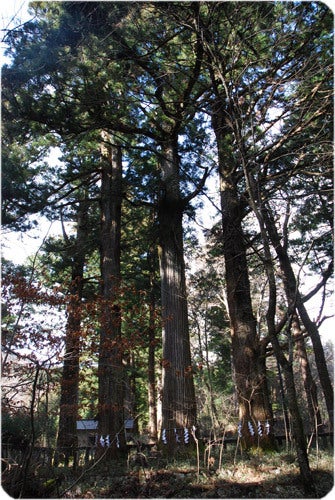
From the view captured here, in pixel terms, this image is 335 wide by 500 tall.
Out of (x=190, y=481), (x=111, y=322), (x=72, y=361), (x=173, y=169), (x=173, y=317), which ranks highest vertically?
(x=173, y=169)

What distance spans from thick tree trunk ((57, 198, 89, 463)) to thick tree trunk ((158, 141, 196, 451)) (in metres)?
1.68

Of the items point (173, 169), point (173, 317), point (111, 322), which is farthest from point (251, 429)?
point (173, 169)

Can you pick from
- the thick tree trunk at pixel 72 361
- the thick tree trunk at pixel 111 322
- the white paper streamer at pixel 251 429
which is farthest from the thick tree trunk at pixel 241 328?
the thick tree trunk at pixel 72 361

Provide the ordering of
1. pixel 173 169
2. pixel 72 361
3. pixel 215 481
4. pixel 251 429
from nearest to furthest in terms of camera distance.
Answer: pixel 215 481
pixel 251 429
pixel 72 361
pixel 173 169

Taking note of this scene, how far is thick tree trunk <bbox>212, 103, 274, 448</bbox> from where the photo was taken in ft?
20.7

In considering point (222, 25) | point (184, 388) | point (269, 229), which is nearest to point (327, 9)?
point (222, 25)

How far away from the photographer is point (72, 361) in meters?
6.55

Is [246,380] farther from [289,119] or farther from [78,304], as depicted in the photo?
[289,119]

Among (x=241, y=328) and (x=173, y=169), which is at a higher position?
(x=173, y=169)

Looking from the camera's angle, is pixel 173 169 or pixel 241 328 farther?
pixel 173 169

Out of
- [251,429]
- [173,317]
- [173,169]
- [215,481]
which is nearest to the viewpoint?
[215,481]

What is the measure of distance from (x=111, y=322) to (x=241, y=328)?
244cm

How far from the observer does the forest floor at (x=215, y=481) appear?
4336mm

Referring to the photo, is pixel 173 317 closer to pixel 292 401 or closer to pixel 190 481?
pixel 190 481
